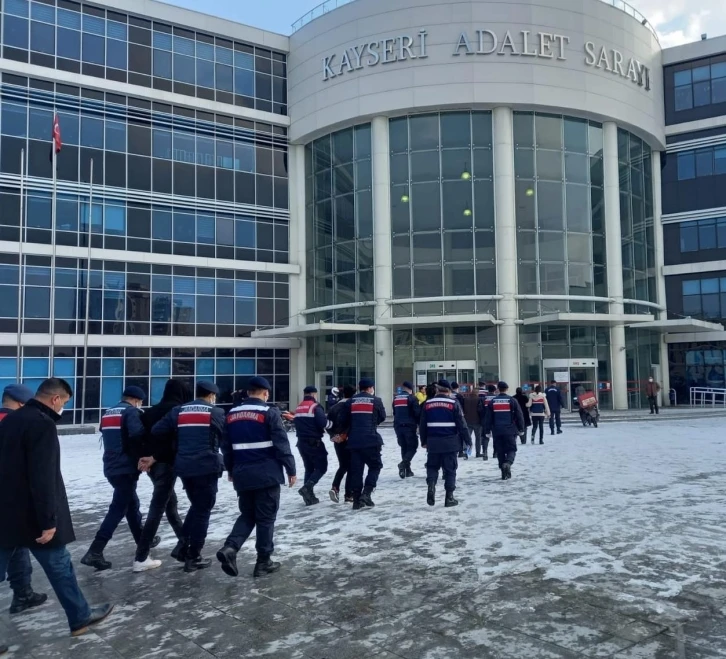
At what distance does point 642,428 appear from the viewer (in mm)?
22219

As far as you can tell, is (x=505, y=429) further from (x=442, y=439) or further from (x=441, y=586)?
(x=441, y=586)

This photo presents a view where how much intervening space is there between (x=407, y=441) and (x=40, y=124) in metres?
26.9

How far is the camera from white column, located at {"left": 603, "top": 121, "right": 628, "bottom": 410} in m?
32.2

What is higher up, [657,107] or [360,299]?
[657,107]

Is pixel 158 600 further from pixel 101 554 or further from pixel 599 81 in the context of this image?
pixel 599 81

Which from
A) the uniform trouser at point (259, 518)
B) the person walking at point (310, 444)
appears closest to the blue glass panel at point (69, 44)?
the person walking at point (310, 444)

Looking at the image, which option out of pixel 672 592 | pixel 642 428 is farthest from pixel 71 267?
pixel 672 592

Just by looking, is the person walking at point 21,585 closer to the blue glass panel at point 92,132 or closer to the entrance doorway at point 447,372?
the entrance doorway at point 447,372

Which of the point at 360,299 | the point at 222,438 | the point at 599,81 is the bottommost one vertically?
the point at 222,438

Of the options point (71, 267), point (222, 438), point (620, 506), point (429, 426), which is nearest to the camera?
point (222, 438)

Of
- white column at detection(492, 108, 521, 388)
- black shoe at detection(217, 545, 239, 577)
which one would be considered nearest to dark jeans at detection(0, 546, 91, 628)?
black shoe at detection(217, 545, 239, 577)

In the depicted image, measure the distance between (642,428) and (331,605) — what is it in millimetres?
19453

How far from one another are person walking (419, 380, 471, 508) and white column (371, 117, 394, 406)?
21.5 metres

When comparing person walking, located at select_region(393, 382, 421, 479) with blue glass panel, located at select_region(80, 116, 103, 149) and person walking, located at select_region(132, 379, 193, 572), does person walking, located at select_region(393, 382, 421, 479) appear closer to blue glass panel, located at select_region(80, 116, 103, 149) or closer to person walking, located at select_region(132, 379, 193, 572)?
person walking, located at select_region(132, 379, 193, 572)
